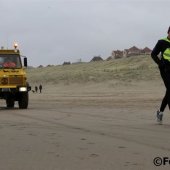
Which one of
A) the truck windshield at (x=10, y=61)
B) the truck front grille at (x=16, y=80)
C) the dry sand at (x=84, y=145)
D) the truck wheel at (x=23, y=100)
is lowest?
the dry sand at (x=84, y=145)

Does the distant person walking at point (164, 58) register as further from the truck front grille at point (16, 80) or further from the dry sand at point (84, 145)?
the truck front grille at point (16, 80)

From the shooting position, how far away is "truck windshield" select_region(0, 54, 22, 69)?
2024 centimetres

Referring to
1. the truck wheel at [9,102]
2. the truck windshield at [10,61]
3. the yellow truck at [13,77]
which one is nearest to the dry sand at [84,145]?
the yellow truck at [13,77]

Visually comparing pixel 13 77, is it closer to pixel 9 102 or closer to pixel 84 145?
pixel 9 102

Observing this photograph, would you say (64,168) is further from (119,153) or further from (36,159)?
(119,153)

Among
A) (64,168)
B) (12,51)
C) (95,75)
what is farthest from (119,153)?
(95,75)

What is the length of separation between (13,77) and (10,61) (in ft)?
3.23

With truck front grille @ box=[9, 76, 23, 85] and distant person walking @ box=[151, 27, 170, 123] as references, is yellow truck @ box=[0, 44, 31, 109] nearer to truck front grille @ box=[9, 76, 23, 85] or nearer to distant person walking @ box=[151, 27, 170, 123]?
truck front grille @ box=[9, 76, 23, 85]

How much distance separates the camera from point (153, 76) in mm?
58312

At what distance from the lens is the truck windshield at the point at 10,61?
2024 centimetres

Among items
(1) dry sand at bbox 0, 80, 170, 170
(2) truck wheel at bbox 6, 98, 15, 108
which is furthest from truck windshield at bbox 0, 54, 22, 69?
(1) dry sand at bbox 0, 80, 170, 170

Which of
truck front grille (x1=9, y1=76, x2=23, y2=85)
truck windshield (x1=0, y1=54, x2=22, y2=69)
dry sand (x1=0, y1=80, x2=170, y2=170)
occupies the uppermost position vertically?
truck windshield (x1=0, y1=54, x2=22, y2=69)

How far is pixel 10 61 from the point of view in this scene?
67.4 ft

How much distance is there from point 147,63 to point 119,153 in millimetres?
66103
